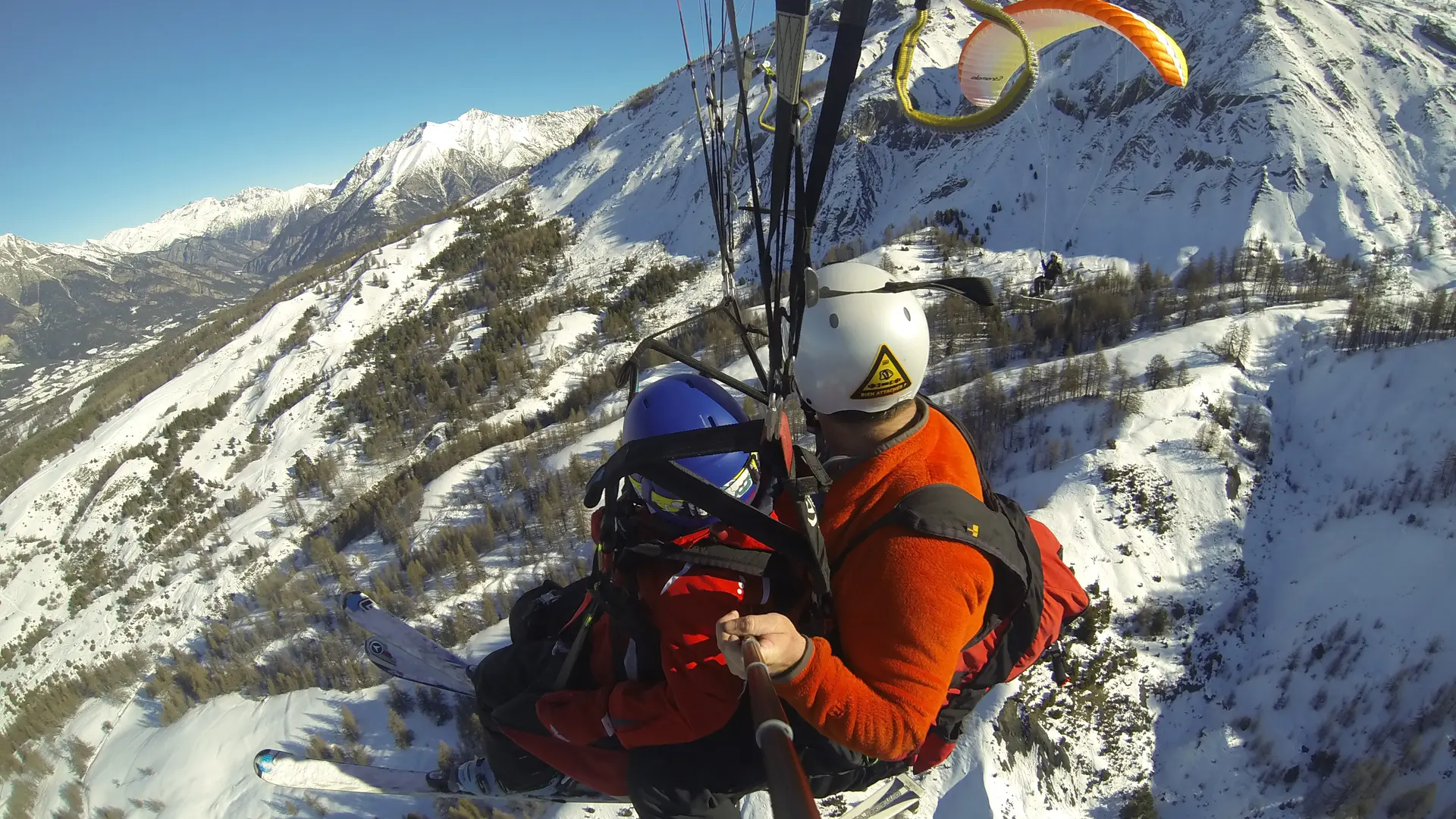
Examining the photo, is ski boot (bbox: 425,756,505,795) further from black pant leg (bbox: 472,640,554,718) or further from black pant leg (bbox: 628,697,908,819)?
black pant leg (bbox: 628,697,908,819)

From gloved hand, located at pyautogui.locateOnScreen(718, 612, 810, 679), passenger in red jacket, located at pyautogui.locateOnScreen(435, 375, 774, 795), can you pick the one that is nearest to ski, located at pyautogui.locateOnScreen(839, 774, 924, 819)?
passenger in red jacket, located at pyautogui.locateOnScreen(435, 375, 774, 795)

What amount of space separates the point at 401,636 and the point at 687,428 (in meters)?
3.81

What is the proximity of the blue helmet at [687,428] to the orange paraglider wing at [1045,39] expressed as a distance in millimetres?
3359

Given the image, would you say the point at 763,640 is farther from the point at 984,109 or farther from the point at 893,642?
the point at 984,109

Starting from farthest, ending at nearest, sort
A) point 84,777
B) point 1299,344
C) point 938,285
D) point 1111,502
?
point 1299,344 → point 84,777 → point 1111,502 → point 938,285

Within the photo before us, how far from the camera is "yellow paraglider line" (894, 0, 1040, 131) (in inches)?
114

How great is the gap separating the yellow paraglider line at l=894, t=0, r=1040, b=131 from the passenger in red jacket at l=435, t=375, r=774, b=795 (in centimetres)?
173

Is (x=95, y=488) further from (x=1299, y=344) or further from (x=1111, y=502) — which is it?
(x=1299, y=344)

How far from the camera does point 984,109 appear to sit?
10.1 ft

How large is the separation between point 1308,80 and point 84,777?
51.2m

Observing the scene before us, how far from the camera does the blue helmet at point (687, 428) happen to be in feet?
9.18

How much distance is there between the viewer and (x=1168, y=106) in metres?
31.8

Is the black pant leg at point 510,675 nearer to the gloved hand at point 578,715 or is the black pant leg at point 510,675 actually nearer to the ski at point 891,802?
the gloved hand at point 578,715

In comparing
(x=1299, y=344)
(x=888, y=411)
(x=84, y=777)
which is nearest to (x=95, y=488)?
(x=84, y=777)
